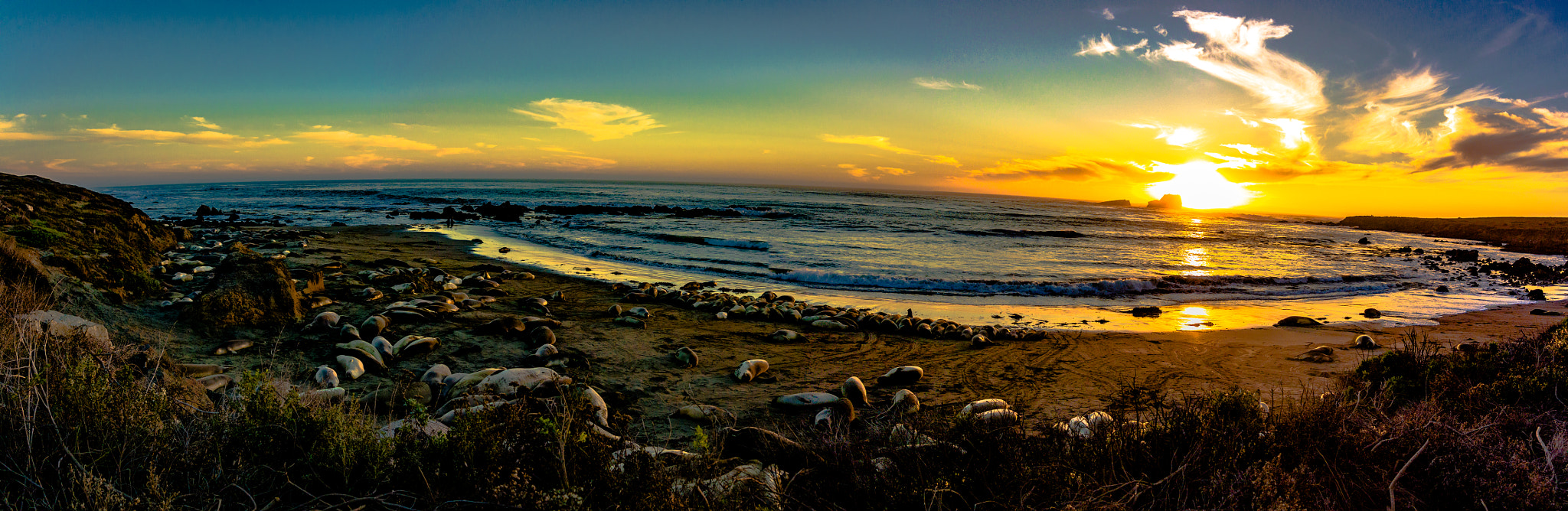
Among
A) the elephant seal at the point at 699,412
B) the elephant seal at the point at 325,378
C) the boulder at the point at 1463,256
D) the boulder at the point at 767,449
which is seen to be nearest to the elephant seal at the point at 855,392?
the elephant seal at the point at 699,412

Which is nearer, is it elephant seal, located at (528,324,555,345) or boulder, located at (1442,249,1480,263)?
elephant seal, located at (528,324,555,345)

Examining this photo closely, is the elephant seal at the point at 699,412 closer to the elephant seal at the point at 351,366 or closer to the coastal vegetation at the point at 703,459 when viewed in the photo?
the coastal vegetation at the point at 703,459

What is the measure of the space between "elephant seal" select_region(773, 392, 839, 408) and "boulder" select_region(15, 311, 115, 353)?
4178 millimetres

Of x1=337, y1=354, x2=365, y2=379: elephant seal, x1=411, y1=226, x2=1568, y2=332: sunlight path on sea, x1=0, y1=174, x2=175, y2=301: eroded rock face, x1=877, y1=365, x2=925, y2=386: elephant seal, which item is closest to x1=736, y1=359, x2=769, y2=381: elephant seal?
x1=877, y1=365, x2=925, y2=386: elephant seal

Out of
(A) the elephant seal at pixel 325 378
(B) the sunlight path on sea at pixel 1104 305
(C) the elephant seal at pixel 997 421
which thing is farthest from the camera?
(B) the sunlight path on sea at pixel 1104 305

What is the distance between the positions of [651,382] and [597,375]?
51cm

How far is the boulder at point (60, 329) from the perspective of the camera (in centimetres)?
Answer: 321

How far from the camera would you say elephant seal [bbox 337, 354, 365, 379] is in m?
4.97

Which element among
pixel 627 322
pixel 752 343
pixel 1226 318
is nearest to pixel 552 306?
pixel 627 322

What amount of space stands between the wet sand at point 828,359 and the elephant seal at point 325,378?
0.12 metres

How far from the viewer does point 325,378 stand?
4723mm

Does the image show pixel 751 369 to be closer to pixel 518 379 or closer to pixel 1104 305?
pixel 518 379

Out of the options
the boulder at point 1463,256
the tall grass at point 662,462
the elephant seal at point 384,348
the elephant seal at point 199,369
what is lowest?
the elephant seal at point 384,348

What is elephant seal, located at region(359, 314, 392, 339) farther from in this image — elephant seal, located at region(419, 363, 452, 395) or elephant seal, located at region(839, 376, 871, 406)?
elephant seal, located at region(839, 376, 871, 406)
